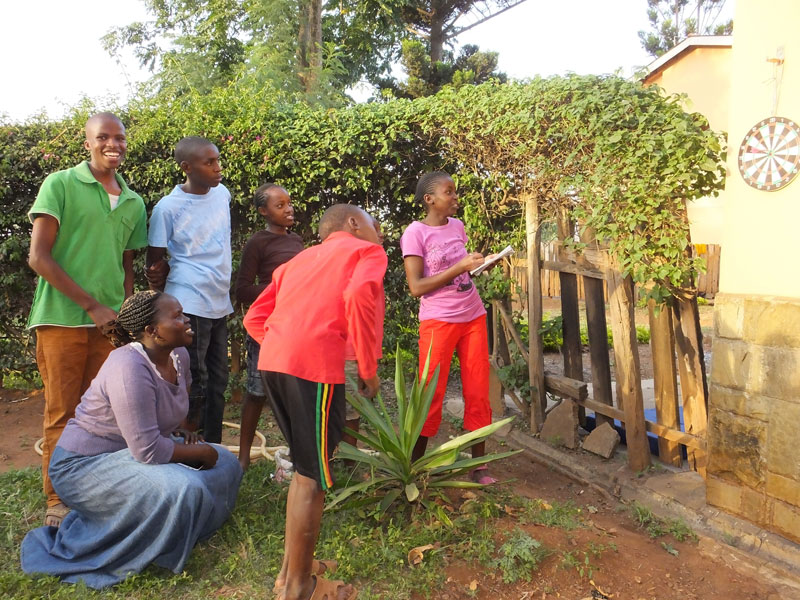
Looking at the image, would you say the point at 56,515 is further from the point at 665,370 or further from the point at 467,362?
the point at 665,370

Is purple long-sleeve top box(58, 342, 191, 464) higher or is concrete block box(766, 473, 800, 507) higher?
purple long-sleeve top box(58, 342, 191, 464)

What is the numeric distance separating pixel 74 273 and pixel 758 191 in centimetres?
350

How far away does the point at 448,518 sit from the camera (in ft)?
10.2

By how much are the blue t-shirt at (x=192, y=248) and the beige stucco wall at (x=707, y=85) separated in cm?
1238

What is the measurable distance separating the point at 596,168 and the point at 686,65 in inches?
483

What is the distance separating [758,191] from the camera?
3.23 m

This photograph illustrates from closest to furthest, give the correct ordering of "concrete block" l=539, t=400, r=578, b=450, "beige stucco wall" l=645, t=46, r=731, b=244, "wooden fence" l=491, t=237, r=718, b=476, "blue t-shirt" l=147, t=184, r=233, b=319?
"blue t-shirt" l=147, t=184, r=233, b=319
"wooden fence" l=491, t=237, r=718, b=476
"concrete block" l=539, t=400, r=578, b=450
"beige stucco wall" l=645, t=46, r=731, b=244

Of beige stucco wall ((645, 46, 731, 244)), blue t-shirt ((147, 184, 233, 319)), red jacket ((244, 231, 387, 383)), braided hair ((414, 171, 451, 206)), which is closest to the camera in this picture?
red jacket ((244, 231, 387, 383))

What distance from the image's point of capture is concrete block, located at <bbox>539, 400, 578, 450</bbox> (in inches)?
184

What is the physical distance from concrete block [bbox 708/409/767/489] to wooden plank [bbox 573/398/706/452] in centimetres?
30

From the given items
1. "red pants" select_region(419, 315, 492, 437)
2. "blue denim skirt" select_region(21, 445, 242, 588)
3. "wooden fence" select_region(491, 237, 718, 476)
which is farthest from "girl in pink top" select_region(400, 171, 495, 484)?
"blue denim skirt" select_region(21, 445, 242, 588)

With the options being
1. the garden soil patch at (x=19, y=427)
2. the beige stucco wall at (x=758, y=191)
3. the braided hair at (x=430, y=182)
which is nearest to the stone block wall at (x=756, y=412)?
the beige stucco wall at (x=758, y=191)

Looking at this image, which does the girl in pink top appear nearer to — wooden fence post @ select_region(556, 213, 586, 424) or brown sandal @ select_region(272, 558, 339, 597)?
brown sandal @ select_region(272, 558, 339, 597)

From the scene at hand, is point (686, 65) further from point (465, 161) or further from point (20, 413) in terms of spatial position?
point (20, 413)
